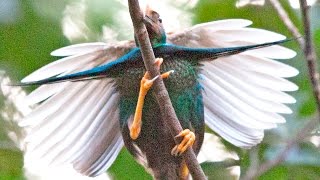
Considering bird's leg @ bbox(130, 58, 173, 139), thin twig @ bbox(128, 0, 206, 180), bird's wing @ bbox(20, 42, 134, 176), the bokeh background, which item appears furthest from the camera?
the bokeh background

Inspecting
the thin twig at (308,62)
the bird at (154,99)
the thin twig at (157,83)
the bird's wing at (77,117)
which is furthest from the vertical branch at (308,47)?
the bird's wing at (77,117)

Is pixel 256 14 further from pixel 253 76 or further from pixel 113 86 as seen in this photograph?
pixel 113 86

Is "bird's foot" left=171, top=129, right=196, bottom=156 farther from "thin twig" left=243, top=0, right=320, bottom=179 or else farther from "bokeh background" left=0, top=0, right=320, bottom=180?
"bokeh background" left=0, top=0, right=320, bottom=180

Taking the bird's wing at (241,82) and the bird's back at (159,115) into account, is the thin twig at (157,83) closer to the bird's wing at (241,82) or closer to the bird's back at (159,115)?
the bird's back at (159,115)

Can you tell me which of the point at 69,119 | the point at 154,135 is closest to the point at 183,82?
the point at 154,135

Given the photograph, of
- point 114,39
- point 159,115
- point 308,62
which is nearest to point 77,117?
point 159,115

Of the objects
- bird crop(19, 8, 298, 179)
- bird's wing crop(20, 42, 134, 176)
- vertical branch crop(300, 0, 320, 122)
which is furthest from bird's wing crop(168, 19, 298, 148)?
vertical branch crop(300, 0, 320, 122)
